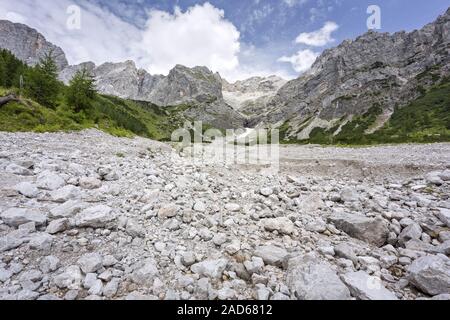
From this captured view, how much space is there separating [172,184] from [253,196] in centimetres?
301

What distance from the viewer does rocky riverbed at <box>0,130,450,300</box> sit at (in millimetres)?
3820

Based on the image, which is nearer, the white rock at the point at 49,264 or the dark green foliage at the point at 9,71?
the white rock at the point at 49,264

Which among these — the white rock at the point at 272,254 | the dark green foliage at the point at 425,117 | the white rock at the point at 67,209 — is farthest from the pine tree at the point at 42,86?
the dark green foliage at the point at 425,117

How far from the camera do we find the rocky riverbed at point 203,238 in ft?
12.5

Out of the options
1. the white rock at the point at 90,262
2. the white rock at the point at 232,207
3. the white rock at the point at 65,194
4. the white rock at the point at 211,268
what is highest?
the white rock at the point at 65,194

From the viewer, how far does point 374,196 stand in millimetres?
8219

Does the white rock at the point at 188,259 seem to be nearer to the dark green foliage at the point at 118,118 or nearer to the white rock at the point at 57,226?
the white rock at the point at 57,226

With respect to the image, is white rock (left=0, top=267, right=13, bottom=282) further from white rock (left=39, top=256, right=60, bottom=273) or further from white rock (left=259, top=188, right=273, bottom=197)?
white rock (left=259, top=188, right=273, bottom=197)

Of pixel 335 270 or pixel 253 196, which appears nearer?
pixel 335 270

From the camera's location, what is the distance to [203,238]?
531 cm

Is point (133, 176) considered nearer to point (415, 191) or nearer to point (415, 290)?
point (415, 290)

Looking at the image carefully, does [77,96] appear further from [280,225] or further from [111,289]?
[280,225]

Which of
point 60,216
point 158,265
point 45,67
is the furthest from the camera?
point 45,67
